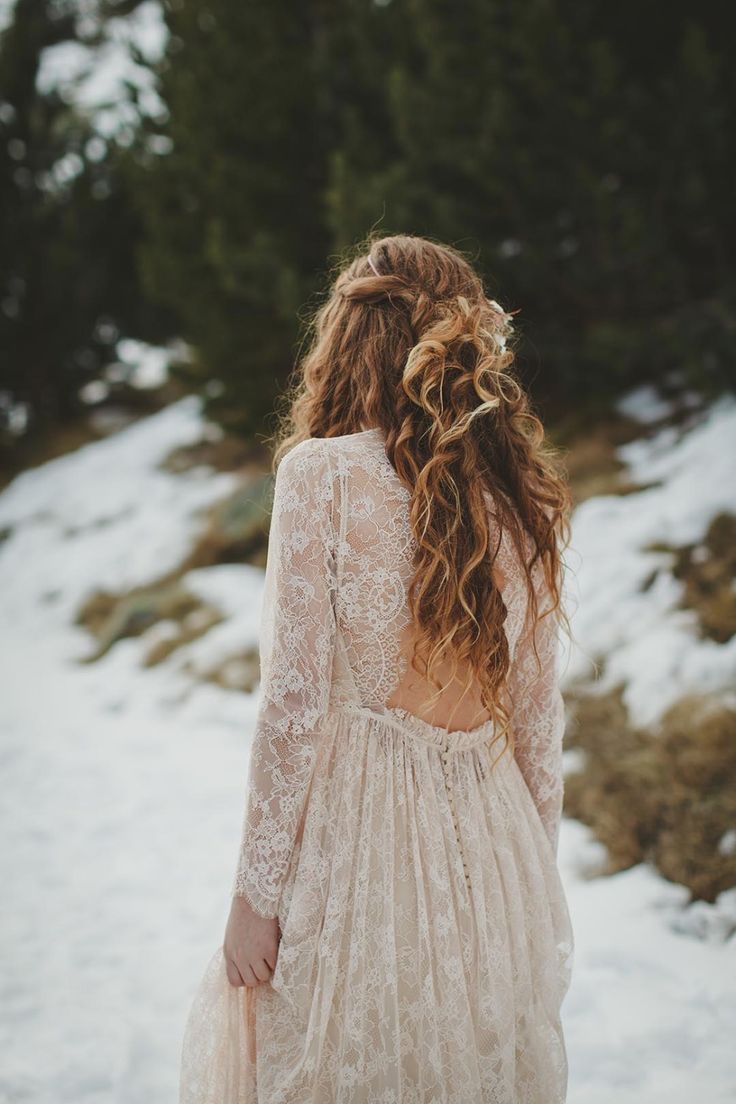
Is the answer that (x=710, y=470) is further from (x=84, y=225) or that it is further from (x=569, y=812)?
(x=84, y=225)

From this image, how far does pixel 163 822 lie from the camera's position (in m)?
4.11

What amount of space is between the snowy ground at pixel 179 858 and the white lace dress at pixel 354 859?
3.45 feet

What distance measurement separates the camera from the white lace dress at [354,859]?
55.0 inches

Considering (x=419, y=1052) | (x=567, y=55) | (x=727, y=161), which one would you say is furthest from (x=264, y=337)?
(x=419, y=1052)

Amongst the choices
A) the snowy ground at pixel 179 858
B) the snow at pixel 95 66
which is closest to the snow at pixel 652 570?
the snowy ground at pixel 179 858

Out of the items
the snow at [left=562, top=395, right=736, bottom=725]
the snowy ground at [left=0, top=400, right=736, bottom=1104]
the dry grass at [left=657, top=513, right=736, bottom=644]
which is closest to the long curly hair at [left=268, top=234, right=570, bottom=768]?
the snowy ground at [left=0, top=400, right=736, bottom=1104]

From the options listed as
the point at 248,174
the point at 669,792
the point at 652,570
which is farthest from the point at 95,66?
the point at 669,792

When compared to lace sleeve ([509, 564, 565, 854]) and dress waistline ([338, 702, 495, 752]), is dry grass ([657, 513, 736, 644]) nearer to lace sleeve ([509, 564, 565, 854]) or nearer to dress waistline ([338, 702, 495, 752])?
lace sleeve ([509, 564, 565, 854])

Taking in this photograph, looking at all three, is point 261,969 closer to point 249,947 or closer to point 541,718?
point 249,947

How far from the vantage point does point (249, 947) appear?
142 cm

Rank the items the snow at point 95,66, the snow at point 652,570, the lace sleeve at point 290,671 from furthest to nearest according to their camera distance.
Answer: the snow at point 95,66, the snow at point 652,570, the lace sleeve at point 290,671

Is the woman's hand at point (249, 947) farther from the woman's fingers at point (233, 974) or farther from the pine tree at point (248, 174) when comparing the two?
the pine tree at point (248, 174)

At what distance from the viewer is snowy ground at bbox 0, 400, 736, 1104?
2428 mm

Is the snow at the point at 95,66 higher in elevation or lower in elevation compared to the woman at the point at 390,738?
higher
